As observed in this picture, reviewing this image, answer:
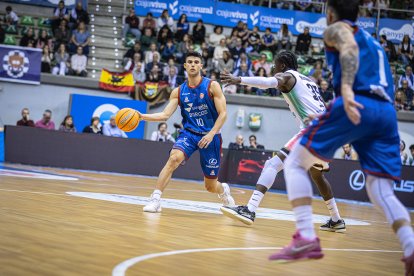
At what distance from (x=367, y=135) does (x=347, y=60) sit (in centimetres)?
57

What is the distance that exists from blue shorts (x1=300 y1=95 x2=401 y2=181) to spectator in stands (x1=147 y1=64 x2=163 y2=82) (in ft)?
55.8

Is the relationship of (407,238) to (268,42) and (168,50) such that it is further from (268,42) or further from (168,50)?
(268,42)

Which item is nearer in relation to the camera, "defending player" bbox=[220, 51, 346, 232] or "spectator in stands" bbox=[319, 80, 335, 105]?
"defending player" bbox=[220, 51, 346, 232]

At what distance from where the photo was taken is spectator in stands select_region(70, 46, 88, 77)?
21906mm

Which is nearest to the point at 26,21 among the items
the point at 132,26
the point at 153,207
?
the point at 132,26

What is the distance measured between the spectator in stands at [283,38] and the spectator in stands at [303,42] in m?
0.36

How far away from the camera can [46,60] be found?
70.8ft

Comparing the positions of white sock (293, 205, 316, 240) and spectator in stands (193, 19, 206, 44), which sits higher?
spectator in stands (193, 19, 206, 44)

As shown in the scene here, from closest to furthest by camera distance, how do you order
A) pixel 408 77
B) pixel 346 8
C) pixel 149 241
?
pixel 346 8 < pixel 149 241 < pixel 408 77

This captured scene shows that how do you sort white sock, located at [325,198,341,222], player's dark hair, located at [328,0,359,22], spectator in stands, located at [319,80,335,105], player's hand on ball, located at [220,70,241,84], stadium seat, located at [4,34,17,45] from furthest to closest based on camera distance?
stadium seat, located at [4,34,17,45] → spectator in stands, located at [319,80,335,105] → white sock, located at [325,198,341,222] → player's hand on ball, located at [220,70,241,84] → player's dark hair, located at [328,0,359,22]

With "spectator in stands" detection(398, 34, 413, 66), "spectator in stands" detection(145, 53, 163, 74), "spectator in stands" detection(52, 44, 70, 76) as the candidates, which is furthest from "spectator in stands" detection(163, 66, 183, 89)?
"spectator in stands" detection(398, 34, 413, 66)

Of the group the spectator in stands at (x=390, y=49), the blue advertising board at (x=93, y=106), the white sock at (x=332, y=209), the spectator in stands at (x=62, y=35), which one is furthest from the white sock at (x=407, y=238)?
the spectator in stands at (x=390, y=49)

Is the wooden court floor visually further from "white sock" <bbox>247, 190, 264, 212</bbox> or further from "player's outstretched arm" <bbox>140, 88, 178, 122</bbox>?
"player's outstretched arm" <bbox>140, 88, 178, 122</bbox>

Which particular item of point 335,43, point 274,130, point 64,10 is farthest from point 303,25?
point 335,43
